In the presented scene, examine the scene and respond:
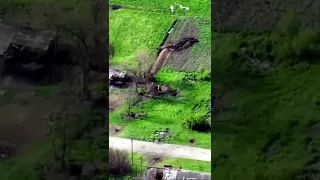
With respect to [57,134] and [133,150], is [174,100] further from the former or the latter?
[57,134]

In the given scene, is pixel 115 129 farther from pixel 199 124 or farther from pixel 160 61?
pixel 160 61

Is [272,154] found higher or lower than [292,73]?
lower

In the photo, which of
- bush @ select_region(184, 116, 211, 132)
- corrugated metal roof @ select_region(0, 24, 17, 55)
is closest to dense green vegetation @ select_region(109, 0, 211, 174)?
bush @ select_region(184, 116, 211, 132)

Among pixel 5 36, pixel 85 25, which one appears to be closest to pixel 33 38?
pixel 5 36

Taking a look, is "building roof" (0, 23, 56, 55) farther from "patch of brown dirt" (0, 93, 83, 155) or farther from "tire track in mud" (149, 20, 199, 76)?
"tire track in mud" (149, 20, 199, 76)

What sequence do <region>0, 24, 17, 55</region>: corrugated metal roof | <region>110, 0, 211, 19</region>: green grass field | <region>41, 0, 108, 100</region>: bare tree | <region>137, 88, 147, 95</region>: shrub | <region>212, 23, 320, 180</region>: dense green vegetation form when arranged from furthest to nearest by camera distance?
<region>110, 0, 211, 19</region>: green grass field → <region>137, 88, 147, 95</region>: shrub → <region>0, 24, 17, 55</region>: corrugated metal roof → <region>41, 0, 108, 100</region>: bare tree → <region>212, 23, 320, 180</region>: dense green vegetation

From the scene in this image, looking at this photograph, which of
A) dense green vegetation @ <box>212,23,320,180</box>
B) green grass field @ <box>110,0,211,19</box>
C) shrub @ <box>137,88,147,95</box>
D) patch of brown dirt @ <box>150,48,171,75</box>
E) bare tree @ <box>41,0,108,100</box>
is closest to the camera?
dense green vegetation @ <box>212,23,320,180</box>

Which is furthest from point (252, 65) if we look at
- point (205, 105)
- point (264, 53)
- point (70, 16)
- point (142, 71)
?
point (70, 16)
